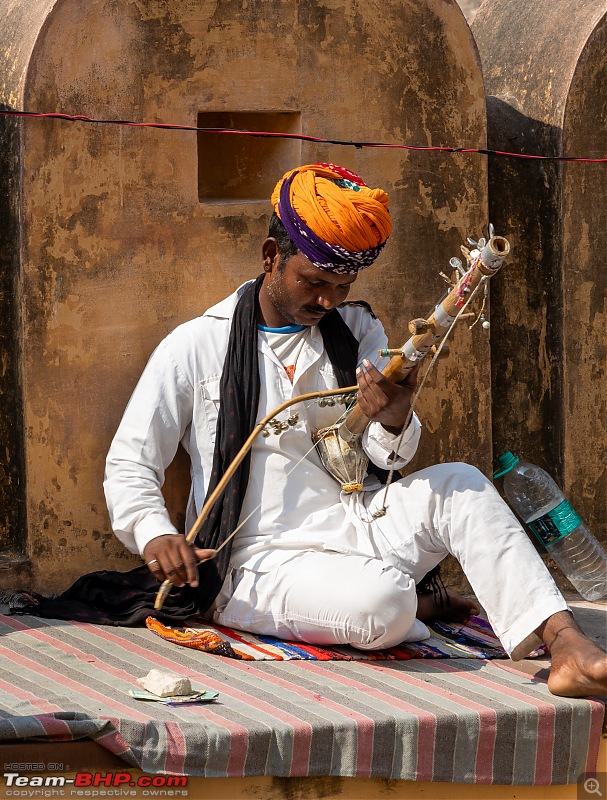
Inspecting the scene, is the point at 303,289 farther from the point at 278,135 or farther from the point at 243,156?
the point at 243,156

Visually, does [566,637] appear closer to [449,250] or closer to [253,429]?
[253,429]

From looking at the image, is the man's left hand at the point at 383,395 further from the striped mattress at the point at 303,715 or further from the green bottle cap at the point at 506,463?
the green bottle cap at the point at 506,463

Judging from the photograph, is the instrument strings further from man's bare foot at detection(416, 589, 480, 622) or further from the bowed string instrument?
man's bare foot at detection(416, 589, 480, 622)

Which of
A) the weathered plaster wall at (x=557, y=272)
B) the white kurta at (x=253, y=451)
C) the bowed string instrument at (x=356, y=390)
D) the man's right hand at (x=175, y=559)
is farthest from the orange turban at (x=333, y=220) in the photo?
the weathered plaster wall at (x=557, y=272)

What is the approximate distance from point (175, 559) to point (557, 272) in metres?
2.32

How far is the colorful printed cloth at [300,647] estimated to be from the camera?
3.85 metres

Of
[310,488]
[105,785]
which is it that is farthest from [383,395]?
[105,785]

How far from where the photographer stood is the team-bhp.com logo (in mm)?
3053

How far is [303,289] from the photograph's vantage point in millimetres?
4008

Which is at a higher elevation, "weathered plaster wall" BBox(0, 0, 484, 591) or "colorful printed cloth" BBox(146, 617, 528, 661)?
"weathered plaster wall" BBox(0, 0, 484, 591)

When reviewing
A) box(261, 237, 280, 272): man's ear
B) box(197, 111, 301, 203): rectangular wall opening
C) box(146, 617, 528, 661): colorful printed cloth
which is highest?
box(197, 111, 301, 203): rectangular wall opening

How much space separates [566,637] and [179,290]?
1.90 metres

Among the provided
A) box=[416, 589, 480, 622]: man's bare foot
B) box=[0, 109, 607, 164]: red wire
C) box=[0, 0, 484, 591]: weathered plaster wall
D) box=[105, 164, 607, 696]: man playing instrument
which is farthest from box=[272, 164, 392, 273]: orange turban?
box=[416, 589, 480, 622]: man's bare foot

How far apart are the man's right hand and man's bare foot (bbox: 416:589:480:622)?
87 centimetres
